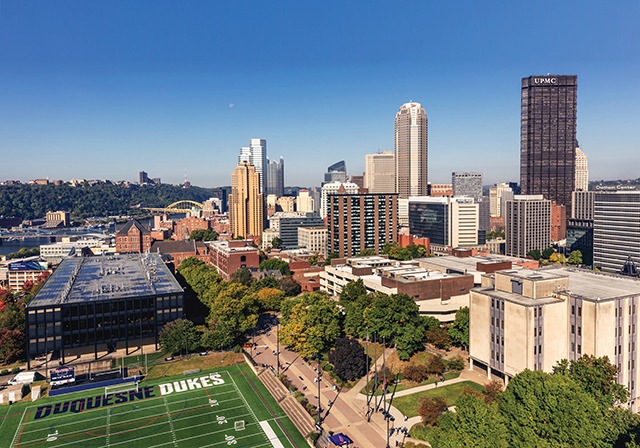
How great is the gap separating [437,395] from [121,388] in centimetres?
4849

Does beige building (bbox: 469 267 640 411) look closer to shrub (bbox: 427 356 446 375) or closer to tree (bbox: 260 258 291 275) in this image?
shrub (bbox: 427 356 446 375)

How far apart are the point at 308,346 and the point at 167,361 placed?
83.3ft

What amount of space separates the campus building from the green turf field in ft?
53.0

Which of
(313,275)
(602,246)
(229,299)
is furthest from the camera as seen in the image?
(602,246)

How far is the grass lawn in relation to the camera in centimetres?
6681

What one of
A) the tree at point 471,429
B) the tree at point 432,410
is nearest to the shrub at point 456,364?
the tree at point 432,410

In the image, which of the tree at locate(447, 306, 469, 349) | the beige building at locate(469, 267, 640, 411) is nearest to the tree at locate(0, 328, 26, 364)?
the tree at locate(447, 306, 469, 349)

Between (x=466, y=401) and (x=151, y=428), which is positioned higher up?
(x=466, y=401)

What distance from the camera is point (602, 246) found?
167000 millimetres

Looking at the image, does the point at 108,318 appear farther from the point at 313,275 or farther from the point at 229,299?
the point at 313,275

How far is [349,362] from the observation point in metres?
75.5

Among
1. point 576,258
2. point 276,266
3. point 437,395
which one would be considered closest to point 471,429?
point 437,395

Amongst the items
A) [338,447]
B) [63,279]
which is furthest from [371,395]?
[63,279]

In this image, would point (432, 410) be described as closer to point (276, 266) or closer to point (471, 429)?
point (471, 429)
